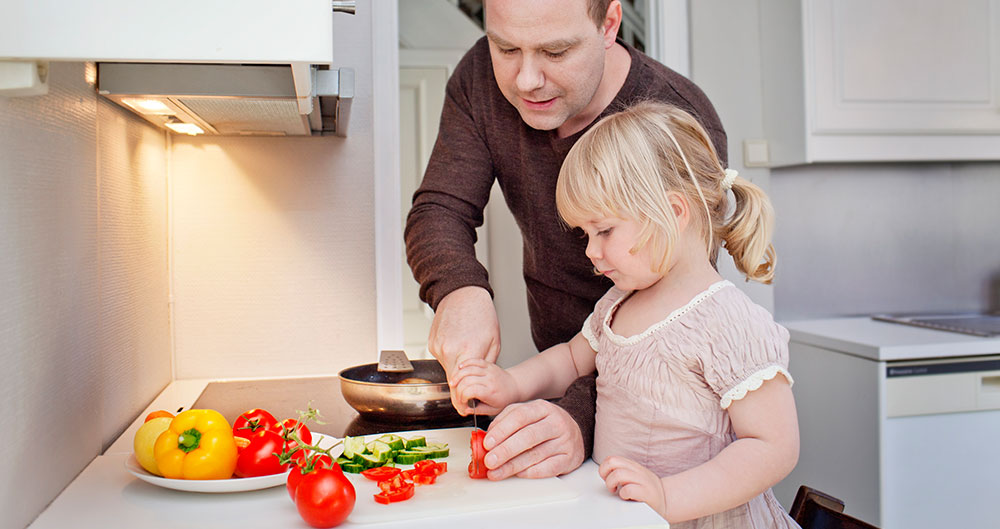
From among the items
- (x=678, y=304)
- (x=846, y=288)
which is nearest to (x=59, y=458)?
(x=678, y=304)

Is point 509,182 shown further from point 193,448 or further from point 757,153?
point 757,153

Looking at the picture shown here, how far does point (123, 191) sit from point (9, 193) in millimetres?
501

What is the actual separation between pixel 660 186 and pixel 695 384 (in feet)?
0.87

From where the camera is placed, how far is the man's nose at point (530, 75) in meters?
1.16

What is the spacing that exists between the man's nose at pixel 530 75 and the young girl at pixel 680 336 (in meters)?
0.12

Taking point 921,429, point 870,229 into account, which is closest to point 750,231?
point 921,429

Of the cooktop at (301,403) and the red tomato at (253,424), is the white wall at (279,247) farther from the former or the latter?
the red tomato at (253,424)

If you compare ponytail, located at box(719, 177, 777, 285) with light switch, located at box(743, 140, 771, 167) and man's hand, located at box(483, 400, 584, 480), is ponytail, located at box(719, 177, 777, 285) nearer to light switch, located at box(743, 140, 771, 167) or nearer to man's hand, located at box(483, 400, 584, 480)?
man's hand, located at box(483, 400, 584, 480)

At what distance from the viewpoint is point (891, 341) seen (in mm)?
1999

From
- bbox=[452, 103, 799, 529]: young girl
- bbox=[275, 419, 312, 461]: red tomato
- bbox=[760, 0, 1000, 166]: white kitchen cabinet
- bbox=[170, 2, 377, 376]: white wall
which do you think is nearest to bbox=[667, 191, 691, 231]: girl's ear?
bbox=[452, 103, 799, 529]: young girl

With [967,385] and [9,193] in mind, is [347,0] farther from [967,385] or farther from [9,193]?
[967,385]

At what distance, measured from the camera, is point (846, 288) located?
2.63m

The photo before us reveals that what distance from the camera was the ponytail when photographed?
1.08m

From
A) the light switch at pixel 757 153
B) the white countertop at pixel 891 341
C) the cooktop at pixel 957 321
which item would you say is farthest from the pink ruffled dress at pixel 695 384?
the light switch at pixel 757 153
